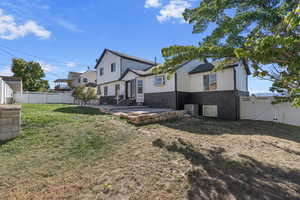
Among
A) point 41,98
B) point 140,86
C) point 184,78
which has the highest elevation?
point 184,78

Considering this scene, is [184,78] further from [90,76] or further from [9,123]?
[90,76]

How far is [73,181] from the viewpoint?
333 cm

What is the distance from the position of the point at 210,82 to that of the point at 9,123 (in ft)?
41.9

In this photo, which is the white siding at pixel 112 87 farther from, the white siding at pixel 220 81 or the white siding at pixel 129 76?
the white siding at pixel 220 81

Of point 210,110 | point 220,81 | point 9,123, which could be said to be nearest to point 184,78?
point 220,81

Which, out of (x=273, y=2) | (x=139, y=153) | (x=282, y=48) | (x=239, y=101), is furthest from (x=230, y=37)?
(x=239, y=101)

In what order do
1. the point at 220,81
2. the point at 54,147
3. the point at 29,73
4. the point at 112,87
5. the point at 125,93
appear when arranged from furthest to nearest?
the point at 29,73
the point at 112,87
the point at 125,93
the point at 220,81
the point at 54,147

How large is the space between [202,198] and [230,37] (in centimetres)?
657

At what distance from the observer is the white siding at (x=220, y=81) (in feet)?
38.2

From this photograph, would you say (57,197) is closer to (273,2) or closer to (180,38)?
(273,2)

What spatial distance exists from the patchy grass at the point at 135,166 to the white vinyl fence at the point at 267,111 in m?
6.54

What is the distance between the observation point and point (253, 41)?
3.57 metres

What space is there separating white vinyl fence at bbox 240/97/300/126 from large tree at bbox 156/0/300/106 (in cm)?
709

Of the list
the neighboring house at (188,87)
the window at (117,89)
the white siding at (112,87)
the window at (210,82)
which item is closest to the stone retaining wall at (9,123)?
the neighboring house at (188,87)
